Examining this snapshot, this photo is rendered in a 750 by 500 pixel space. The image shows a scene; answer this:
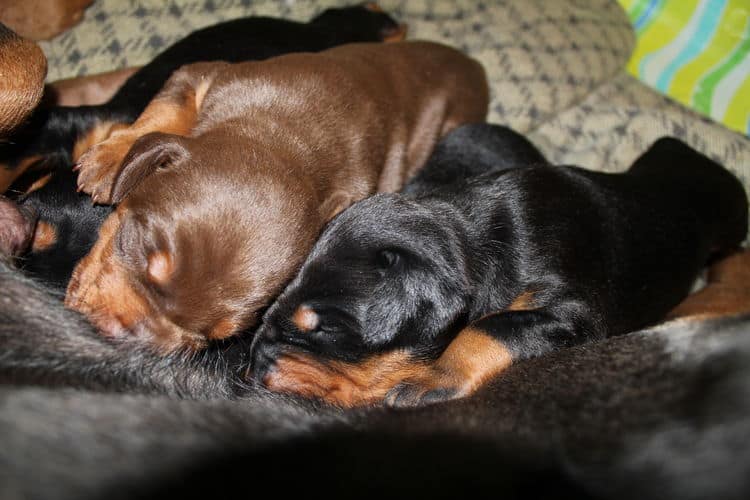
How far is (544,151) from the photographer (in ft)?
12.0

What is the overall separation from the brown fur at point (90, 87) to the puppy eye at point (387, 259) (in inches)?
70.7

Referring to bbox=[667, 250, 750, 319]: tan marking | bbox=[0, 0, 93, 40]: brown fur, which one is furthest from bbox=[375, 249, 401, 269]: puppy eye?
bbox=[0, 0, 93, 40]: brown fur

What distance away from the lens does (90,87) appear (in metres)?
3.24

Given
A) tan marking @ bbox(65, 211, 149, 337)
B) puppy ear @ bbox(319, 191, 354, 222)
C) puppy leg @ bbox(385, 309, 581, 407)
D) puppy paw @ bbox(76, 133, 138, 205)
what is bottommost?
puppy leg @ bbox(385, 309, 581, 407)

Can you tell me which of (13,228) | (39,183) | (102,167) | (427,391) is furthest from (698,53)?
(13,228)

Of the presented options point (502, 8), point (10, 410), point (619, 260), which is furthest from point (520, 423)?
point (502, 8)

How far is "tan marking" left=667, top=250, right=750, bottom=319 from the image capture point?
289 centimetres

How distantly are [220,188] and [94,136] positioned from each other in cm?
91

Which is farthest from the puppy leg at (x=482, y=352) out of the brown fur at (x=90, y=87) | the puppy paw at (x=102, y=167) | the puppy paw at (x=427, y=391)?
the brown fur at (x=90, y=87)

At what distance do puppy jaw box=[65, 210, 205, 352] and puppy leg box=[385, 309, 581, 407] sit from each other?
2.12ft

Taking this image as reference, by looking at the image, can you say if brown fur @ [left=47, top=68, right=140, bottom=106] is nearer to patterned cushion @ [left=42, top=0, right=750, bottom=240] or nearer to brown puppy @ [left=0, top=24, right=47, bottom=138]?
patterned cushion @ [left=42, top=0, right=750, bottom=240]

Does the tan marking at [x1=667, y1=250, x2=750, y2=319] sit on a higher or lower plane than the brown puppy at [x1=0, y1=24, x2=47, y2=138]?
lower

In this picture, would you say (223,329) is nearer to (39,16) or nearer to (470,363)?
(470,363)

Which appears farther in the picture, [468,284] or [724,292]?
[724,292]
